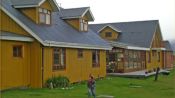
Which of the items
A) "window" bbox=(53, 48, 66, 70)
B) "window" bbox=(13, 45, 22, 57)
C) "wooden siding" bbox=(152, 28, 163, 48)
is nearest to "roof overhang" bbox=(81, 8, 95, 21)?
"window" bbox=(53, 48, 66, 70)

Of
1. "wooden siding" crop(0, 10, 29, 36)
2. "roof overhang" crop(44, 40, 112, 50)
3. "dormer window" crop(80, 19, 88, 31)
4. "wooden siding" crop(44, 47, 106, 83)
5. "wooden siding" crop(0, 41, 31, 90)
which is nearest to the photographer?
"wooden siding" crop(0, 41, 31, 90)

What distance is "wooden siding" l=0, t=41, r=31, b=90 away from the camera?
22188mm

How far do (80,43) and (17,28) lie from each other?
7.04 meters

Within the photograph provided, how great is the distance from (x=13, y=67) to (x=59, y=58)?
4881 mm

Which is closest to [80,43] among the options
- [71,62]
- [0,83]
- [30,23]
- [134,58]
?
[71,62]

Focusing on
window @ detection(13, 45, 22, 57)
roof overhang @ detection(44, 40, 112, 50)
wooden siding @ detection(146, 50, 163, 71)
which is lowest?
wooden siding @ detection(146, 50, 163, 71)

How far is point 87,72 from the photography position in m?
32.3

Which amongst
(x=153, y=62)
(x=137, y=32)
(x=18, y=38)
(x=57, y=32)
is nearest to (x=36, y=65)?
(x=18, y=38)

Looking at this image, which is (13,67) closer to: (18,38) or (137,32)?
(18,38)

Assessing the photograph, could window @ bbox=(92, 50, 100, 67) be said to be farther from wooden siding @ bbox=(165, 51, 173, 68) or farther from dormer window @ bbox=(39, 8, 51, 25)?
wooden siding @ bbox=(165, 51, 173, 68)

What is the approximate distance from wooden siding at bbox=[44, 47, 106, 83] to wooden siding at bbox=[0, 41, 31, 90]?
4.30 feet

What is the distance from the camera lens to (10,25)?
80.1ft

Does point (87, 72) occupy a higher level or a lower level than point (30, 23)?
lower

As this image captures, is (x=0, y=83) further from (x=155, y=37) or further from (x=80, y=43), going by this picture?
(x=155, y=37)
